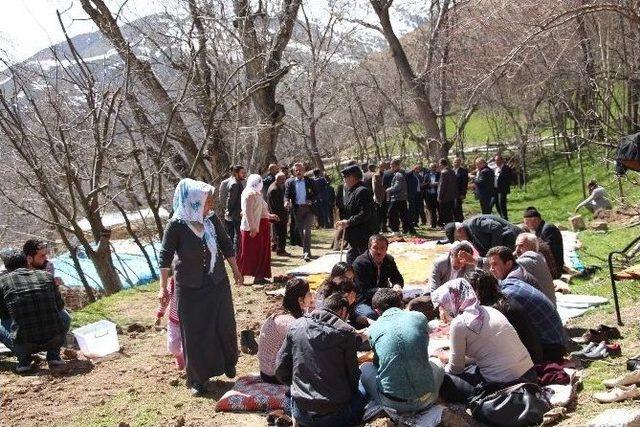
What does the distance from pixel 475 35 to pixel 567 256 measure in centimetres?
1283

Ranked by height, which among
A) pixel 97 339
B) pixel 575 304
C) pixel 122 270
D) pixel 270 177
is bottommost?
pixel 122 270

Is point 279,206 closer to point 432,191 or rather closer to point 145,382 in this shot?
point 432,191

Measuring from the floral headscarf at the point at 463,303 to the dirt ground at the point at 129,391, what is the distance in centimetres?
67

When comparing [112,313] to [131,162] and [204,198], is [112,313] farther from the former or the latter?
[131,162]

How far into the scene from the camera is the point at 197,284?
610cm

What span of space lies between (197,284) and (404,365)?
77.0 inches

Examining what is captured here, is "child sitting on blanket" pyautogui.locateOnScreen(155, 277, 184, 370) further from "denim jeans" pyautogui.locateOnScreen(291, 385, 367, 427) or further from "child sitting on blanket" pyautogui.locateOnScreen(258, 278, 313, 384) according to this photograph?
"denim jeans" pyautogui.locateOnScreen(291, 385, 367, 427)

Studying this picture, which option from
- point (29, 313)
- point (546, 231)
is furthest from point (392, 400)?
point (546, 231)

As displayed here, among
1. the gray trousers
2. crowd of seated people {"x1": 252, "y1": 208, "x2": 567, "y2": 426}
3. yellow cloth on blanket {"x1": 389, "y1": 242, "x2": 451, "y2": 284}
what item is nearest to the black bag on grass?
crowd of seated people {"x1": 252, "y1": 208, "x2": 567, "y2": 426}

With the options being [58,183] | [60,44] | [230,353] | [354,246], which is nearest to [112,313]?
[354,246]

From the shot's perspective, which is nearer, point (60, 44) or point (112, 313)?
point (112, 313)

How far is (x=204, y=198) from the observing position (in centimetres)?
616

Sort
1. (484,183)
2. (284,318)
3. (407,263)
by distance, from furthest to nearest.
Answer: (484,183), (407,263), (284,318)

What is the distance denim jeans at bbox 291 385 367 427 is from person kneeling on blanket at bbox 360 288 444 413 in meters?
0.14
